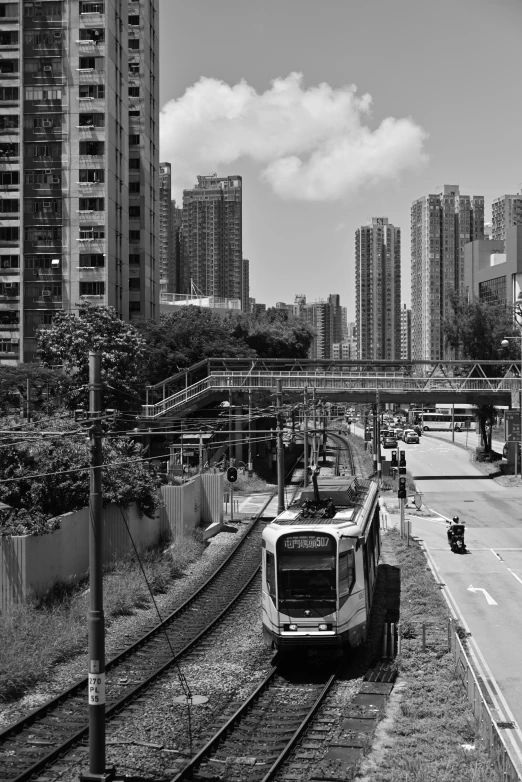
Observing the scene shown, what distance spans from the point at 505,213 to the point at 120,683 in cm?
18857

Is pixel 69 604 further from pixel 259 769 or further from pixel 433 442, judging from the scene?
pixel 433 442

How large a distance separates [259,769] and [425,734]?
2.80 m

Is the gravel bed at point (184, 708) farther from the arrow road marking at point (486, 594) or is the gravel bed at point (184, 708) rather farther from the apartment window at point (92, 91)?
the apartment window at point (92, 91)

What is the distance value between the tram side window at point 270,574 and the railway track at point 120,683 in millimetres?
2405

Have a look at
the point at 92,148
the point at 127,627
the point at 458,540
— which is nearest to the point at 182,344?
the point at 92,148

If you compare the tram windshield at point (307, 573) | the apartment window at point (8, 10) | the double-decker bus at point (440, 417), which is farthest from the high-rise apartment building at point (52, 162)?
the double-decker bus at point (440, 417)

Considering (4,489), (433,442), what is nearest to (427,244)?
(433,442)

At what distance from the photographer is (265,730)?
47.1 feet

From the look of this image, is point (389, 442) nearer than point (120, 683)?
No

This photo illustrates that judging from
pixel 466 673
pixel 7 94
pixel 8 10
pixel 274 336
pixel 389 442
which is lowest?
pixel 389 442

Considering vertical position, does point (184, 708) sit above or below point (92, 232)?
below

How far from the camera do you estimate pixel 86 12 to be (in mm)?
67938

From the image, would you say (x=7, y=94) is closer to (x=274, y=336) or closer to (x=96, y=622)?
(x=274, y=336)

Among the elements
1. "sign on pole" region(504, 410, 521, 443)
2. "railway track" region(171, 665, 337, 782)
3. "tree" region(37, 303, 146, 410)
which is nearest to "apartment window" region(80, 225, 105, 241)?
"tree" region(37, 303, 146, 410)
